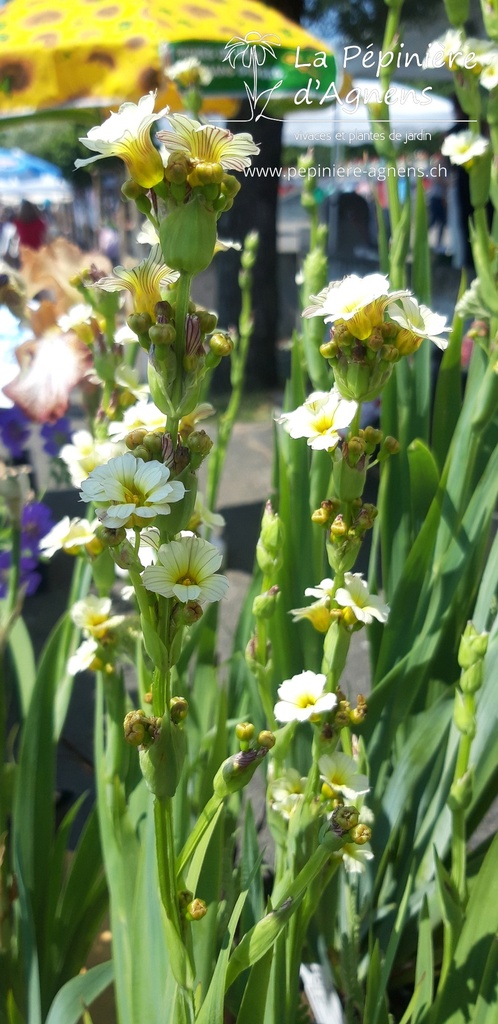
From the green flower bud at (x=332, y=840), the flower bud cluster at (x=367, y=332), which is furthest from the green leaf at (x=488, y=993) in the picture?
the flower bud cluster at (x=367, y=332)

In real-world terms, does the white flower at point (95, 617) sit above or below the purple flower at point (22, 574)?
above

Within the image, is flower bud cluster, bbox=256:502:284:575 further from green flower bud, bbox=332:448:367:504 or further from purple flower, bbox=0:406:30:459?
purple flower, bbox=0:406:30:459

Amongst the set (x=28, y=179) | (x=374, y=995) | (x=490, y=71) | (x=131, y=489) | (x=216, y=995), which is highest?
(x=28, y=179)

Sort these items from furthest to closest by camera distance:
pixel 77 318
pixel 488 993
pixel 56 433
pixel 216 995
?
1. pixel 56 433
2. pixel 77 318
3. pixel 488 993
4. pixel 216 995

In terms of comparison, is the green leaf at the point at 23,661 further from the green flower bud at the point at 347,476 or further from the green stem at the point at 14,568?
the green flower bud at the point at 347,476

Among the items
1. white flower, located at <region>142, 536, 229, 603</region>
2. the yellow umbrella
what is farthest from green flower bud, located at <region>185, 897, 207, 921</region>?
the yellow umbrella

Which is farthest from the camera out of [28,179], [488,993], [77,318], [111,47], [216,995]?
[28,179]

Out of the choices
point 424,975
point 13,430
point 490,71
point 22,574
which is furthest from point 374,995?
point 490,71

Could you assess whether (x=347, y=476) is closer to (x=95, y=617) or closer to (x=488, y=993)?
(x=95, y=617)
